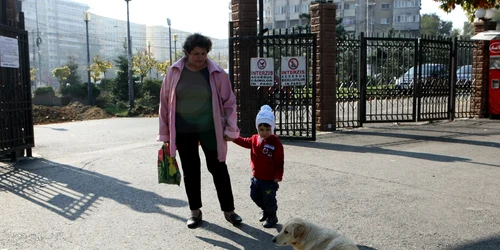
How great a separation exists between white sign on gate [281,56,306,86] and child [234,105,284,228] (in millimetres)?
4964

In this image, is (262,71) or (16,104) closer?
(16,104)

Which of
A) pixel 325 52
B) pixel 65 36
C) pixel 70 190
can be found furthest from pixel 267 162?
pixel 65 36

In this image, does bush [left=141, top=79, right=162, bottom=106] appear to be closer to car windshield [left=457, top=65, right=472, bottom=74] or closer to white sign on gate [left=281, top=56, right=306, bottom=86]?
car windshield [left=457, top=65, right=472, bottom=74]

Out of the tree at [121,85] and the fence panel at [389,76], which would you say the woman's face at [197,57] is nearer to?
the fence panel at [389,76]

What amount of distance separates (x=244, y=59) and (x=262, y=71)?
23.9 inches

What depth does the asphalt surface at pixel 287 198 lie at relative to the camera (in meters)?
4.26

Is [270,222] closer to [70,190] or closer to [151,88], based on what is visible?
[70,190]

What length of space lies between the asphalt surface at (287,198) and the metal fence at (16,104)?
35cm

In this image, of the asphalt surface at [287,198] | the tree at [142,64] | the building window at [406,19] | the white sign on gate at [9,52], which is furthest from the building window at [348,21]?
the white sign on gate at [9,52]

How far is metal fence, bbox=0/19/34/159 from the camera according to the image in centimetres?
754

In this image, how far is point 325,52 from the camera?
1054 centimetres

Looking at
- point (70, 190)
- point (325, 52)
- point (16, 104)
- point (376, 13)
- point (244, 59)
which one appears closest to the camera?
point (70, 190)

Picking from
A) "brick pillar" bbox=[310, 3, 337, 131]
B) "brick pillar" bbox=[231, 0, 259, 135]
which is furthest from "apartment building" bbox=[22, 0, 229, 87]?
"brick pillar" bbox=[231, 0, 259, 135]

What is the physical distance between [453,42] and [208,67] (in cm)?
1050
